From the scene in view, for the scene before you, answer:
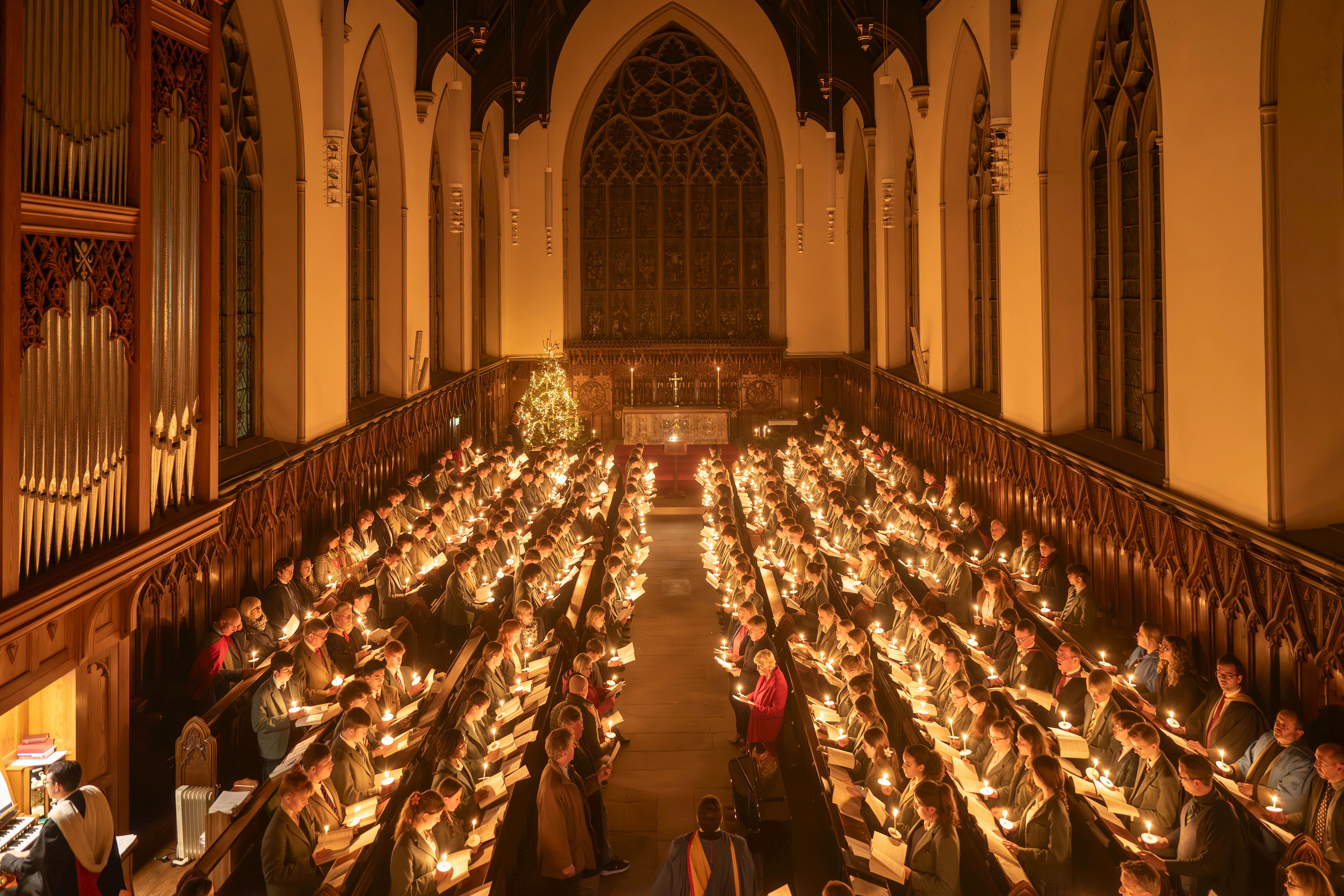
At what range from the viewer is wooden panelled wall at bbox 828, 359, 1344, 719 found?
7031mm

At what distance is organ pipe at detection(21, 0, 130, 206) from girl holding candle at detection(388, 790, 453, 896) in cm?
349

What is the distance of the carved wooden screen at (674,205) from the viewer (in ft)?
80.2

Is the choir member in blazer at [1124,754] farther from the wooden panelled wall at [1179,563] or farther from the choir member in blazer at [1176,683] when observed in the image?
the wooden panelled wall at [1179,563]

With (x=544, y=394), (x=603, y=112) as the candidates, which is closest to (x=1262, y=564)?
(x=544, y=394)

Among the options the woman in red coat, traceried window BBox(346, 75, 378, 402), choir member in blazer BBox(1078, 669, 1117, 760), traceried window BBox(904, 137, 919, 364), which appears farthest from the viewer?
traceried window BBox(904, 137, 919, 364)

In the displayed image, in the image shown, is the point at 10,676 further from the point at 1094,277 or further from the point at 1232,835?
the point at 1094,277

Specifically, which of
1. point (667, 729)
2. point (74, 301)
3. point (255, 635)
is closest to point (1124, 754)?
point (667, 729)

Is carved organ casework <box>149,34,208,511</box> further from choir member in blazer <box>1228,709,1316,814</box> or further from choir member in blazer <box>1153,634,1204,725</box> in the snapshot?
choir member in blazer <box>1153,634,1204,725</box>

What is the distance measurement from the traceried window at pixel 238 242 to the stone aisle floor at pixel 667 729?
4.86 metres

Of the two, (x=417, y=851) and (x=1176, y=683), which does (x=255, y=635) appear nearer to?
(x=417, y=851)

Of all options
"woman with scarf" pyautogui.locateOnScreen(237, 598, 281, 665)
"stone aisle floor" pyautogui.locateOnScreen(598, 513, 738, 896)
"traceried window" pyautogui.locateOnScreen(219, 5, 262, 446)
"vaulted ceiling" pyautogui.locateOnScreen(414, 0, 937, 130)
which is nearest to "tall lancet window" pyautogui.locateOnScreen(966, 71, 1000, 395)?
"vaulted ceiling" pyautogui.locateOnScreen(414, 0, 937, 130)

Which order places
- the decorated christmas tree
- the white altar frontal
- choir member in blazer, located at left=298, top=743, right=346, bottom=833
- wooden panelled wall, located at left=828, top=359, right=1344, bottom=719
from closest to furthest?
choir member in blazer, located at left=298, top=743, right=346, bottom=833 → wooden panelled wall, located at left=828, top=359, right=1344, bottom=719 → the decorated christmas tree → the white altar frontal

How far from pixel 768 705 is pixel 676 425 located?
47.2ft

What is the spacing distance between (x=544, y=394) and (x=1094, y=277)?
35.2ft
